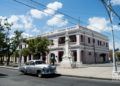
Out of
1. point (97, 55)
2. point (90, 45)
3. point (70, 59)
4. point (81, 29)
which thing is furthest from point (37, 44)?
point (97, 55)

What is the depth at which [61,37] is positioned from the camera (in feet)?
166

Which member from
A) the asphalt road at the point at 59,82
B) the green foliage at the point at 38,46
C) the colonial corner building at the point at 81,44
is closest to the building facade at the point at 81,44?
the colonial corner building at the point at 81,44

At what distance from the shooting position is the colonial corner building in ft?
152

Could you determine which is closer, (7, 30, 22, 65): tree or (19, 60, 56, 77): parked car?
(19, 60, 56, 77): parked car

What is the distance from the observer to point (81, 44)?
46.3m

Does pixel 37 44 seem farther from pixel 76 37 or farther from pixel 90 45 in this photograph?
pixel 90 45

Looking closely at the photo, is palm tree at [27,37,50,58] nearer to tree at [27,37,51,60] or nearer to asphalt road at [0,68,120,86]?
tree at [27,37,51,60]

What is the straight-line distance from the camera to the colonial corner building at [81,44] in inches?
1822

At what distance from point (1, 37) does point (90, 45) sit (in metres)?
22.3

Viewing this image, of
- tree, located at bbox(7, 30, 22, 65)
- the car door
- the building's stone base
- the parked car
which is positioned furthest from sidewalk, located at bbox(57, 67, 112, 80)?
tree, located at bbox(7, 30, 22, 65)

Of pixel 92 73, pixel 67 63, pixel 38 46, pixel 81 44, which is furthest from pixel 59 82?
pixel 81 44

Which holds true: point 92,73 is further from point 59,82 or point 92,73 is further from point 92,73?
point 59,82

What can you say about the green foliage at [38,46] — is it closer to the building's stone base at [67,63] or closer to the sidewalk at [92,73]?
→ the building's stone base at [67,63]

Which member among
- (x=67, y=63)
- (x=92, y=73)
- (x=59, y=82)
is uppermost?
(x=67, y=63)
